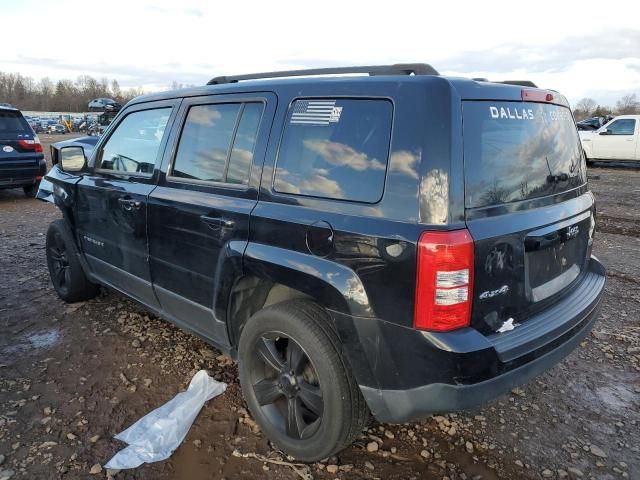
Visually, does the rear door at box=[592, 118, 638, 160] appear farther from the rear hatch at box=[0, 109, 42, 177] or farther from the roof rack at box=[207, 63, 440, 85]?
the roof rack at box=[207, 63, 440, 85]

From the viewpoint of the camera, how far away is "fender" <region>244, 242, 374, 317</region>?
2.11 m

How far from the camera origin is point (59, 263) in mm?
4703

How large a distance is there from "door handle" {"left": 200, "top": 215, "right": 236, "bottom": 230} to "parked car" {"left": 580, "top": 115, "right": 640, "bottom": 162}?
1750cm

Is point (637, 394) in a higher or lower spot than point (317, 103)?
lower

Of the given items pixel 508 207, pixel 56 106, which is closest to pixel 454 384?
pixel 508 207

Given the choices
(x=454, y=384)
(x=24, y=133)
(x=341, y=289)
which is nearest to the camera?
(x=454, y=384)

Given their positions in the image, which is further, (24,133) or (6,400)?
(24,133)

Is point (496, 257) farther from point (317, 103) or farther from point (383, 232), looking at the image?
point (317, 103)

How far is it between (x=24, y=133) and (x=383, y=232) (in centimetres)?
1015

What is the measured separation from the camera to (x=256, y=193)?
102 inches

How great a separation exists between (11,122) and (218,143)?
887cm

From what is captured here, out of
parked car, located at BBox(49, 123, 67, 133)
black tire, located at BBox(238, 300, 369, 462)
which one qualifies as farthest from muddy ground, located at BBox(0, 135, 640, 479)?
parked car, located at BBox(49, 123, 67, 133)

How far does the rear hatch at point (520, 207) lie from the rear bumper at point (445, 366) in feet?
0.32

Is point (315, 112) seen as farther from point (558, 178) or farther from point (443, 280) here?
point (558, 178)
